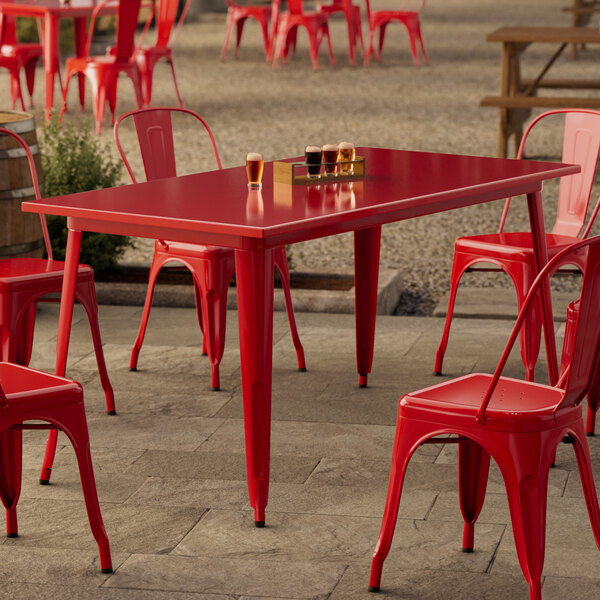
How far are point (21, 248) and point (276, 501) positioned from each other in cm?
177

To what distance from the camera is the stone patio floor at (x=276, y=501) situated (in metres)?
2.60

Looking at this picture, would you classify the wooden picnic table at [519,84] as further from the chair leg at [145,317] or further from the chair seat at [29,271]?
the chair seat at [29,271]

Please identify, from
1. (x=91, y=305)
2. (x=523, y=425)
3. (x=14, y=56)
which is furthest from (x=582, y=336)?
(x=14, y=56)

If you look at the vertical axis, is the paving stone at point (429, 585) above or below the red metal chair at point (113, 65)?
below

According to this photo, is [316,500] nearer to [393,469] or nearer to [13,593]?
[393,469]

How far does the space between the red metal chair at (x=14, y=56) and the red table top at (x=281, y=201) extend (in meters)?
6.33

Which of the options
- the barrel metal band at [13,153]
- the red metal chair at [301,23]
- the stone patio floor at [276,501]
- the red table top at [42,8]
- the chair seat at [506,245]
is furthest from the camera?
the red metal chair at [301,23]

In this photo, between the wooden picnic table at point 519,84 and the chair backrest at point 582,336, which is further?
the wooden picnic table at point 519,84

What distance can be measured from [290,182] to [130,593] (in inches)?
50.2

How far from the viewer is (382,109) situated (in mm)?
10070

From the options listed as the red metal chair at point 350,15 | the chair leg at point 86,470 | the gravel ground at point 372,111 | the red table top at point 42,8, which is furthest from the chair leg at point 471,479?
the red metal chair at point 350,15

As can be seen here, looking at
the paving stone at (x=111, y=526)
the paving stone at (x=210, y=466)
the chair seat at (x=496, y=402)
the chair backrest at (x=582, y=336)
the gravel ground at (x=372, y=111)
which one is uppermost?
the chair backrest at (x=582, y=336)

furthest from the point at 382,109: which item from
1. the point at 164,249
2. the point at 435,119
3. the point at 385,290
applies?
the point at 164,249

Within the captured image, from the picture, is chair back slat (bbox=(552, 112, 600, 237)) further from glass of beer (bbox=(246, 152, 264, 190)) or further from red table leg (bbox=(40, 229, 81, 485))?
red table leg (bbox=(40, 229, 81, 485))
